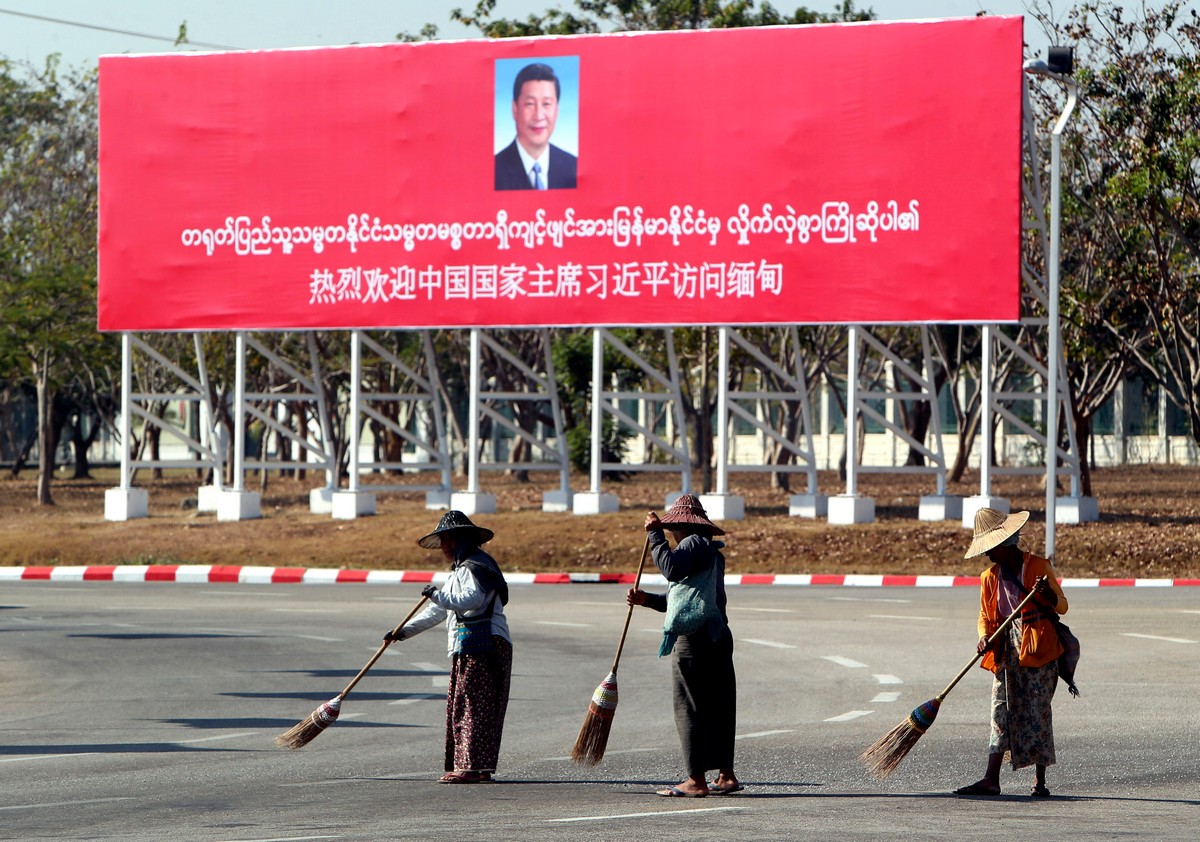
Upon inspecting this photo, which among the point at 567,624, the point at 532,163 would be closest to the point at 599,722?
the point at 567,624

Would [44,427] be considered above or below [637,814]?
above

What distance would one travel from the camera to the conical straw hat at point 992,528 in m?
10.4

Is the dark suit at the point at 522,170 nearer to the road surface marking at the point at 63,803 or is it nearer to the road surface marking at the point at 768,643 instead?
the road surface marking at the point at 768,643

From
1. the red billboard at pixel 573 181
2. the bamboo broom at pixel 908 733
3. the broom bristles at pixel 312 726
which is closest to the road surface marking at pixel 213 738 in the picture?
the broom bristles at pixel 312 726

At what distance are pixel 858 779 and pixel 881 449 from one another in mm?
66337

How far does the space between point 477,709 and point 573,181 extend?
2282 centimetres

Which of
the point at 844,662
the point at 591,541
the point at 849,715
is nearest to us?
the point at 849,715

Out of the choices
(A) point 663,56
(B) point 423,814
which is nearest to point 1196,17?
(A) point 663,56

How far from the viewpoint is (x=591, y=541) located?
31.2 meters

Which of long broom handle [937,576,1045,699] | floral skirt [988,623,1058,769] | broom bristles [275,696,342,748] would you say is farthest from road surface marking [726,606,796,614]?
long broom handle [937,576,1045,699]

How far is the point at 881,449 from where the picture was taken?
76.3m

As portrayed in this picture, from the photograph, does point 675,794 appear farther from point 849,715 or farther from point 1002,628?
point 849,715

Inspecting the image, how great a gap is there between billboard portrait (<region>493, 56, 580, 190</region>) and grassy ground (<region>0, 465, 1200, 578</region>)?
584 centimetres

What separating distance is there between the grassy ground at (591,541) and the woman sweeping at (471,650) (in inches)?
737
